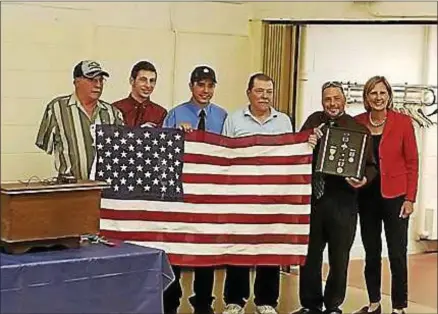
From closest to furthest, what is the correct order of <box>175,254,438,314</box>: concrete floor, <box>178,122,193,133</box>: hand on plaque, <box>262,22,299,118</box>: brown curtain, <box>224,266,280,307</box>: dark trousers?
<box>178,122,193,133</box>: hand on plaque → <box>224,266,280,307</box>: dark trousers → <box>175,254,438,314</box>: concrete floor → <box>262,22,299,118</box>: brown curtain

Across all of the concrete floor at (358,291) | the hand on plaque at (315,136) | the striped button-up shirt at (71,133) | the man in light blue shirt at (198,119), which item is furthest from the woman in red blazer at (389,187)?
the striped button-up shirt at (71,133)

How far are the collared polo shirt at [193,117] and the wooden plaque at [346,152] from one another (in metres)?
0.60

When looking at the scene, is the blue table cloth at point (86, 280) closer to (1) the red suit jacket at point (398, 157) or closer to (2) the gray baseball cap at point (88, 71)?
(2) the gray baseball cap at point (88, 71)

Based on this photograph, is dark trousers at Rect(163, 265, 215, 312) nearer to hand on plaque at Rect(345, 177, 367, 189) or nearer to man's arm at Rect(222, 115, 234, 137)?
man's arm at Rect(222, 115, 234, 137)

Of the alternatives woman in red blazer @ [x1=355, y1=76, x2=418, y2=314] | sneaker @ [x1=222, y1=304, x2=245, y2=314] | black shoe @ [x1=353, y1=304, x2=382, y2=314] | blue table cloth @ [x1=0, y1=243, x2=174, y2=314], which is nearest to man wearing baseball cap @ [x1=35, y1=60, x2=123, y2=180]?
blue table cloth @ [x1=0, y1=243, x2=174, y2=314]

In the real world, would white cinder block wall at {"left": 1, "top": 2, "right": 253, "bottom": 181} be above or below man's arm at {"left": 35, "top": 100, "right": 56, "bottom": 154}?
above

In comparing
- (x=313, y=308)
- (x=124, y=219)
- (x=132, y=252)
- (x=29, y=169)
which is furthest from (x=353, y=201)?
(x=29, y=169)

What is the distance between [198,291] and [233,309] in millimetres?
231

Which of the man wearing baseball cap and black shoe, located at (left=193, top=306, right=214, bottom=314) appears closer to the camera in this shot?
the man wearing baseball cap

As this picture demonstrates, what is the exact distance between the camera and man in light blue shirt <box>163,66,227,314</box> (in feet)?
16.0

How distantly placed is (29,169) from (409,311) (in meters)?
2.48

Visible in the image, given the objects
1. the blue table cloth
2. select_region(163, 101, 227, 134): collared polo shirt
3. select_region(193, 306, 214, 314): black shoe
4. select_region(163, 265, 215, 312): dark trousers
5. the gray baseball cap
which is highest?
the gray baseball cap

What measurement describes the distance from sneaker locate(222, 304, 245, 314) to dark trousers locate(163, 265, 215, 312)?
0.13 metres

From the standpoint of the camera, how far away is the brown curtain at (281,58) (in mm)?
6449
